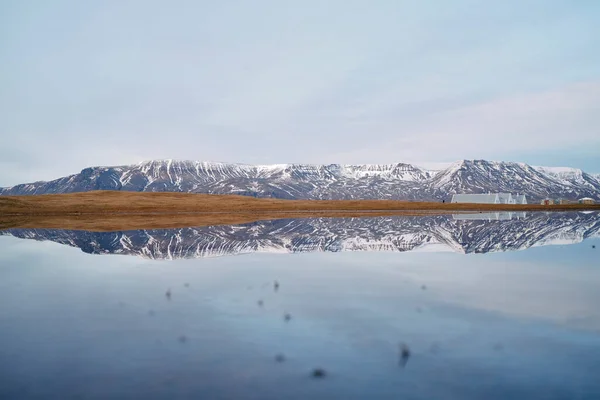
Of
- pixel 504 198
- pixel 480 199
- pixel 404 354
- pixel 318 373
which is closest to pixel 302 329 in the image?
pixel 404 354

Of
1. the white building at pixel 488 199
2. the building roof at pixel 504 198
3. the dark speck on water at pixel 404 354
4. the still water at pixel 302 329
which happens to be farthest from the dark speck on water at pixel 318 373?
the building roof at pixel 504 198

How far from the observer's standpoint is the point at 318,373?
361 inches

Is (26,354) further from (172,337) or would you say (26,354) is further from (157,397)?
(157,397)

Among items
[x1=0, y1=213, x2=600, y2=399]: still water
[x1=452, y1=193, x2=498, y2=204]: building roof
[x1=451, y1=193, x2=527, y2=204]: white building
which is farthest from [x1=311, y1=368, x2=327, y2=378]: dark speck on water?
[x1=452, y1=193, x2=498, y2=204]: building roof

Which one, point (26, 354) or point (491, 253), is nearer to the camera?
point (26, 354)

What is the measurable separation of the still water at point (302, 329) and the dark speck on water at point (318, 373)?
20 mm

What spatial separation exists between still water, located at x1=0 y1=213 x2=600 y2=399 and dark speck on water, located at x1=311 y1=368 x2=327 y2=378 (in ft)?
0.07

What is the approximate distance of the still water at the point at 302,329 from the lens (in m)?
8.62

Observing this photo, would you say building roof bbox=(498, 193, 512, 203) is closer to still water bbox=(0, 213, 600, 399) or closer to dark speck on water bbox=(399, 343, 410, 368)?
still water bbox=(0, 213, 600, 399)

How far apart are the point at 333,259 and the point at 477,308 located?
492 inches

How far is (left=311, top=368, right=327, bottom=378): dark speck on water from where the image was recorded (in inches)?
356

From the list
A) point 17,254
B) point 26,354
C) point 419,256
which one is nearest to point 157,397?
point 26,354

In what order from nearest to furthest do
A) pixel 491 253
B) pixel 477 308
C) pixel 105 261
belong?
pixel 477 308 → pixel 105 261 → pixel 491 253

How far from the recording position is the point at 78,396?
26.7ft
